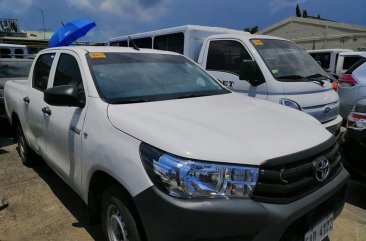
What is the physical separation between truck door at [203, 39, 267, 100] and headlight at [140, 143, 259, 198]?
11.3ft

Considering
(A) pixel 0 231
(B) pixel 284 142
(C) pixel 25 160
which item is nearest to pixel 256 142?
(B) pixel 284 142

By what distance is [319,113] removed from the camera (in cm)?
545

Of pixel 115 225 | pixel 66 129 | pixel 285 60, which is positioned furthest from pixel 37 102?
pixel 285 60

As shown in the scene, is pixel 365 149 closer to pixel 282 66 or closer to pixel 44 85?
pixel 282 66

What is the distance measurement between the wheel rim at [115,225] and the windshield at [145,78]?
0.86 metres

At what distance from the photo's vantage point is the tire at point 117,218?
2.41 metres

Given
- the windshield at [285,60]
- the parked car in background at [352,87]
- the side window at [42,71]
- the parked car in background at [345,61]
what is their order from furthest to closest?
1. the parked car in background at [345,61]
2. the parked car in background at [352,87]
3. the windshield at [285,60]
4. the side window at [42,71]

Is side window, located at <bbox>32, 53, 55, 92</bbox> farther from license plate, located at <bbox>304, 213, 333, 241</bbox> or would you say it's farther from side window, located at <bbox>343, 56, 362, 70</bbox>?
side window, located at <bbox>343, 56, 362, 70</bbox>

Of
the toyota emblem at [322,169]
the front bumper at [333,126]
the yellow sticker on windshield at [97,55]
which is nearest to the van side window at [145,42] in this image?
the front bumper at [333,126]

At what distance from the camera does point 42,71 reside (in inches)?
177

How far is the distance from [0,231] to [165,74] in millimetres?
2190

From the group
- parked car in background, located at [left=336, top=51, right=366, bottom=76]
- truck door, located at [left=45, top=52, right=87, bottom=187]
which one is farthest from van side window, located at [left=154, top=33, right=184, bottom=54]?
parked car in background, located at [left=336, top=51, right=366, bottom=76]

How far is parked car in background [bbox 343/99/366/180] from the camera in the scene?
3.75m

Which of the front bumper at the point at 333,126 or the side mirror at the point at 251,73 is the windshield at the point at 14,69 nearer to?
the side mirror at the point at 251,73
